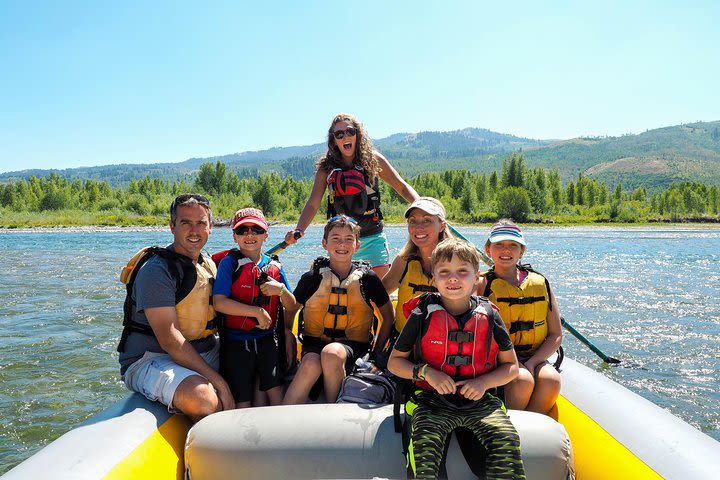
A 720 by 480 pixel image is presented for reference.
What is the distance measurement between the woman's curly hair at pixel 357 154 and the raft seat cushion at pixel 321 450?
1.71 metres

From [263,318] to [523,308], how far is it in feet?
3.88

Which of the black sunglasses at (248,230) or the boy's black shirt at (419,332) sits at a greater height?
the black sunglasses at (248,230)

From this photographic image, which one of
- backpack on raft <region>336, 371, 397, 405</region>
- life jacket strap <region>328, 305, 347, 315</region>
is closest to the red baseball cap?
life jacket strap <region>328, 305, 347, 315</region>

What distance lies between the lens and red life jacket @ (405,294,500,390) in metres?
1.99

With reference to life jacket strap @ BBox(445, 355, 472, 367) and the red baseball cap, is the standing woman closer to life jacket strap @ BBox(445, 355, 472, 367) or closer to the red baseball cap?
the red baseball cap

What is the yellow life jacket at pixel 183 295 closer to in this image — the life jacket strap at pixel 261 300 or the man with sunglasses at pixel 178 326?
the man with sunglasses at pixel 178 326

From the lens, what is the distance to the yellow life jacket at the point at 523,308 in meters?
2.50

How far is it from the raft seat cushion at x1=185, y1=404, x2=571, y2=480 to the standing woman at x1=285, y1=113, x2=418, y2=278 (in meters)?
1.35

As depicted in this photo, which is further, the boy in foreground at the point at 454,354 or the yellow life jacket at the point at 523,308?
the yellow life jacket at the point at 523,308

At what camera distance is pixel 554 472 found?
1.84 m

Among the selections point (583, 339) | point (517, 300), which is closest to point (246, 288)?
point (517, 300)

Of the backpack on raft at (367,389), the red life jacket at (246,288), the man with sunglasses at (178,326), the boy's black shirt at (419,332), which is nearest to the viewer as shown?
the boy's black shirt at (419,332)

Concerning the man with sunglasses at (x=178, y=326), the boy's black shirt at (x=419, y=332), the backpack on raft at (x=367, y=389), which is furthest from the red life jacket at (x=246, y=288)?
the boy's black shirt at (x=419, y=332)

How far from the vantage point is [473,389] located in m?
1.86
